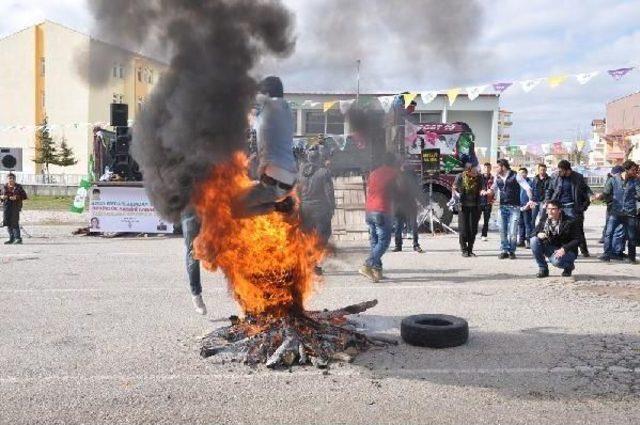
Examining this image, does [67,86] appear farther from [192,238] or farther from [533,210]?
[533,210]

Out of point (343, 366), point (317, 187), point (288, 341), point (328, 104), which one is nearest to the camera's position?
point (343, 366)

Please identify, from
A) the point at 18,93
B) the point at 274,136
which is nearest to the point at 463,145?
the point at 274,136

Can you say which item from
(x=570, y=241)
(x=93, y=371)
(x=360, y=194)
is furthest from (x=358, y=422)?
(x=360, y=194)

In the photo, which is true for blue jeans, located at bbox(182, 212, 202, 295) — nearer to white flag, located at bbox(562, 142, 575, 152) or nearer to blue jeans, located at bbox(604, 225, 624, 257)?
blue jeans, located at bbox(604, 225, 624, 257)

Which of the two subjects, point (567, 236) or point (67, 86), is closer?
point (67, 86)

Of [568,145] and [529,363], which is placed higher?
[568,145]

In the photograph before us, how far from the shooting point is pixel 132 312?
627cm

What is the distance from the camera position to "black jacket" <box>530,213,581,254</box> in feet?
26.3

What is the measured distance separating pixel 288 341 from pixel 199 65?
2292 mm

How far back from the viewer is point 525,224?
1175cm

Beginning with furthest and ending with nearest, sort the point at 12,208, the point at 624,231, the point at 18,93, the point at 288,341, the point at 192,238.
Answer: the point at 18,93
the point at 12,208
the point at 624,231
the point at 192,238
the point at 288,341

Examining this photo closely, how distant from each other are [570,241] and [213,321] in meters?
5.10

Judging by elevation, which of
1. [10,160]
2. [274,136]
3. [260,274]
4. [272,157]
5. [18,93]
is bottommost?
[260,274]

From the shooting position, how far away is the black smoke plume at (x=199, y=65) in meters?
4.55
